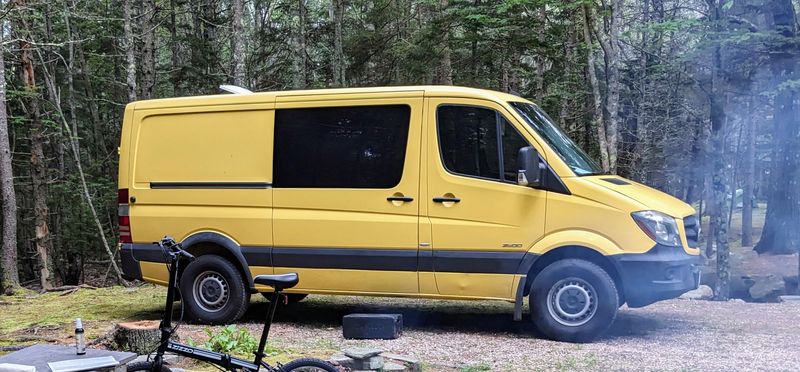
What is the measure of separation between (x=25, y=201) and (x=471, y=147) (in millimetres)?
18466

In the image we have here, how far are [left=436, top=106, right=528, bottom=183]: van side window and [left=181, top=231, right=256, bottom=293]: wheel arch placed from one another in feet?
7.89

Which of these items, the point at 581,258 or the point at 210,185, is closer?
the point at 581,258

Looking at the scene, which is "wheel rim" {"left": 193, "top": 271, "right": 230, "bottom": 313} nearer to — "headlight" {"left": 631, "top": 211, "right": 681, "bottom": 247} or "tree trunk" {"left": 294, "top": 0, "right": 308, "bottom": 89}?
"headlight" {"left": 631, "top": 211, "right": 681, "bottom": 247}

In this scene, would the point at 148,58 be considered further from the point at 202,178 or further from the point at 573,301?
the point at 573,301

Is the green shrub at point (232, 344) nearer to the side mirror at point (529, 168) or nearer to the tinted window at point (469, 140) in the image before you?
the tinted window at point (469, 140)

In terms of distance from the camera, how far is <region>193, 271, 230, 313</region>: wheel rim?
21.3 feet

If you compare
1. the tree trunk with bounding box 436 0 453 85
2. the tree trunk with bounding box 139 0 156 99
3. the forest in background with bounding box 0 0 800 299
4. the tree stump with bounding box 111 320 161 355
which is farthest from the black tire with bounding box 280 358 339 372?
the tree trunk with bounding box 139 0 156 99

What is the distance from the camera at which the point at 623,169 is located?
16469 mm

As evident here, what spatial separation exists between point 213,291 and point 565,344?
3680 mm

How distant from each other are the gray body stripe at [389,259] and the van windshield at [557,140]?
1039 millimetres

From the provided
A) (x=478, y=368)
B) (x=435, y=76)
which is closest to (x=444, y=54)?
(x=435, y=76)

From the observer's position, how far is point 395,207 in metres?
6.01

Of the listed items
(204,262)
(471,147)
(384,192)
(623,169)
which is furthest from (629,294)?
(623,169)

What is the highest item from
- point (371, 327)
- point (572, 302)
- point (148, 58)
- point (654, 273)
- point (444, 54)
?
point (444, 54)
